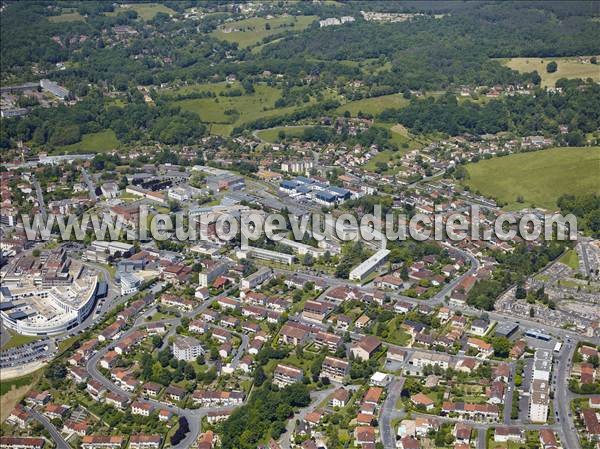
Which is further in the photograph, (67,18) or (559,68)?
(67,18)

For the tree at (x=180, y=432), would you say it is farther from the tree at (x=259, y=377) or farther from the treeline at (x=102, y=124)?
the treeline at (x=102, y=124)

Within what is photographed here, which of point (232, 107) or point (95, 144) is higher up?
point (232, 107)

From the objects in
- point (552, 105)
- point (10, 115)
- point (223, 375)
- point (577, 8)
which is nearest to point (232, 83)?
point (10, 115)

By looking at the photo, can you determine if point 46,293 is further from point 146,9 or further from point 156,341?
point 146,9

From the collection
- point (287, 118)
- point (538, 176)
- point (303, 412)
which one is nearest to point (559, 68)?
point (538, 176)

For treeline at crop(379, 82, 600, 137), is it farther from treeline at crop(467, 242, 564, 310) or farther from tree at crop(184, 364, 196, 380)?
tree at crop(184, 364, 196, 380)

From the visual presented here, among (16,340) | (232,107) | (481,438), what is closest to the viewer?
(481,438)

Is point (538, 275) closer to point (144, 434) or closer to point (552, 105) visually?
point (144, 434)
